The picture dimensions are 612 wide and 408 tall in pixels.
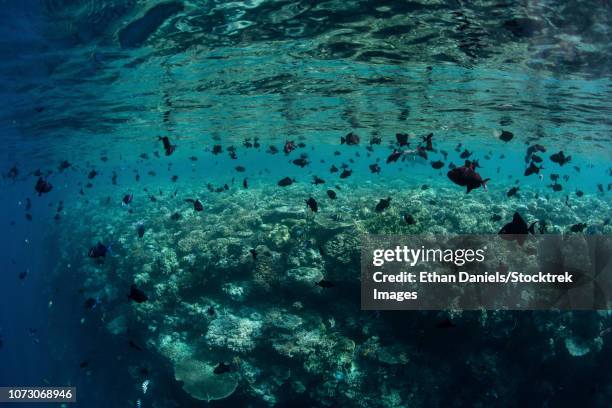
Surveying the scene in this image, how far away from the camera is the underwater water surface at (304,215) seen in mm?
10922

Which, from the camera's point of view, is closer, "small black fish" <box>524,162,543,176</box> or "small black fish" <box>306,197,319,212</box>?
"small black fish" <box>306,197,319,212</box>

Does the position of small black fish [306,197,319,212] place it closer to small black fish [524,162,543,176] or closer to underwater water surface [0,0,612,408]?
underwater water surface [0,0,612,408]

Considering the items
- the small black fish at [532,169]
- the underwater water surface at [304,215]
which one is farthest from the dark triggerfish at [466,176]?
the small black fish at [532,169]

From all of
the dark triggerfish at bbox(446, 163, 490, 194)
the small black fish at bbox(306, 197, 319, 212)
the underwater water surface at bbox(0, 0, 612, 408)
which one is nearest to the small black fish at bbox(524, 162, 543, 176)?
the underwater water surface at bbox(0, 0, 612, 408)

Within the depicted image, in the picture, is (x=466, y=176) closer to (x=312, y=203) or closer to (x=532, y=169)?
(x=312, y=203)

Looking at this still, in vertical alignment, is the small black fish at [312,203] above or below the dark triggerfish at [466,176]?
below

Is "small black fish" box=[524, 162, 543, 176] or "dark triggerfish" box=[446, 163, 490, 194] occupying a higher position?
"dark triggerfish" box=[446, 163, 490, 194]

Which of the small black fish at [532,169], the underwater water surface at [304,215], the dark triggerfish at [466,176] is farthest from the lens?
the underwater water surface at [304,215]

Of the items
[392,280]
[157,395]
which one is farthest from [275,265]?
[157,395]

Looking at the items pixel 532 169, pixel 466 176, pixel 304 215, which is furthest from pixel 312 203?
pixel 304 215

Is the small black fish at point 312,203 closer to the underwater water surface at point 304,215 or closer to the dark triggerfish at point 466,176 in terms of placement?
the underwater water surface at point 304,215

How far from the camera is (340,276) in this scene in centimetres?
1290

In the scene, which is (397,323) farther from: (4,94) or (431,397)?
(4,94)

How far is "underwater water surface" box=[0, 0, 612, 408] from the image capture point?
1092 cm
